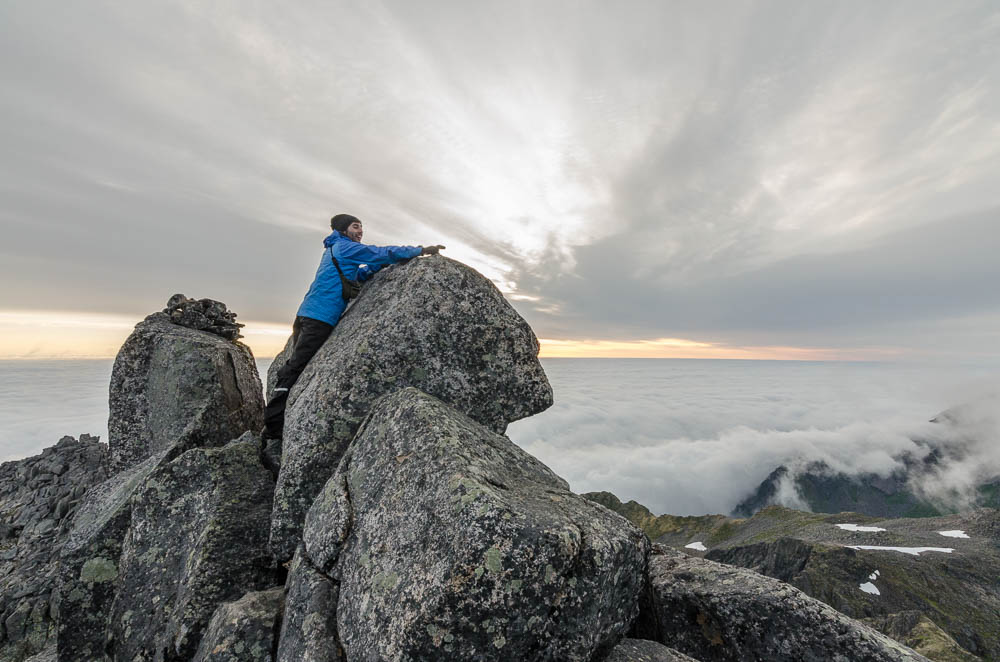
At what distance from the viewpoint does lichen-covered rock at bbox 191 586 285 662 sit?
7.52 metres

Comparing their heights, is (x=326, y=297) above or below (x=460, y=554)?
above

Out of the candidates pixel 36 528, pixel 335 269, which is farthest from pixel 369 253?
pixel 36 528

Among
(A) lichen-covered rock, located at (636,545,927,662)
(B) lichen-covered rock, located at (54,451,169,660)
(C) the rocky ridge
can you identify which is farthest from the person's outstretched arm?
(C) the rocky ridge

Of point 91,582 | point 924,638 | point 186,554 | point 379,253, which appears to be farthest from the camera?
point 924,638

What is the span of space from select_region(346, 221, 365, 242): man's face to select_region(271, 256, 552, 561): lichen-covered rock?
247cm

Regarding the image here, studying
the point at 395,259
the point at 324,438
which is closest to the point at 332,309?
the point at 395,259

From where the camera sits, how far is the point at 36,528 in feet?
78.6

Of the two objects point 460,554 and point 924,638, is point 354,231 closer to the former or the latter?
point 460,554

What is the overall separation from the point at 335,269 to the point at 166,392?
361 inches

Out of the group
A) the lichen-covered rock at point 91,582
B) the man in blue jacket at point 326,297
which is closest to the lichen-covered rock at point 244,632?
the lichen-covered rock at point 91,582

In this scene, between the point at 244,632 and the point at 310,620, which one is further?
the point at 244,632

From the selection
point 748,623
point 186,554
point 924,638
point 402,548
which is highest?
point 402,548

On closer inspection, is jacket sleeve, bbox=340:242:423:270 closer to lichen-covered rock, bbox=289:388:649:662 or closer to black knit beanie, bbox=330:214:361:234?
black knit beanie, bbox=330:214:361:234

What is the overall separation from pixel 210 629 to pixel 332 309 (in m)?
8.22
